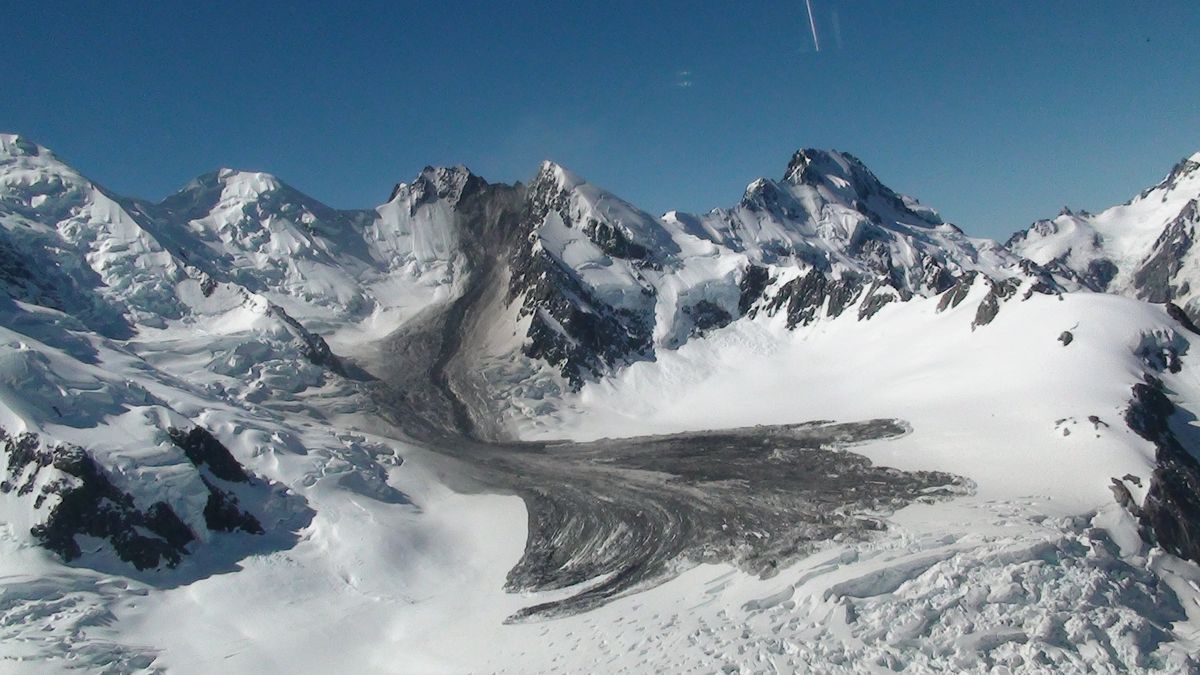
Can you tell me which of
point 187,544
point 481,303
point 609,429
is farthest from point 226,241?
point 187,544

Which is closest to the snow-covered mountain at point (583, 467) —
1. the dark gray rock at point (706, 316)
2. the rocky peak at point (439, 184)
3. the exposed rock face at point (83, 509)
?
the exposed rock face at point (83, 509)

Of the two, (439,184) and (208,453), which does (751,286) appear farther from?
(208,453)

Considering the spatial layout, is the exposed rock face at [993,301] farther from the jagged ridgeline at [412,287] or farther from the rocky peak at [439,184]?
the rocky peak at [439,184]

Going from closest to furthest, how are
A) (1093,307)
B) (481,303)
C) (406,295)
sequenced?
(1093,307), (481,303), (406,295)

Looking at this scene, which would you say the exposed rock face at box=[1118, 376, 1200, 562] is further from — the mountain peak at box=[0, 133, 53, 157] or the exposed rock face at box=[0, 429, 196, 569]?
the mountain peak at box=[0, 133, 53, 157]

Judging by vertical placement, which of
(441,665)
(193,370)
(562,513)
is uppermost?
(193,370)

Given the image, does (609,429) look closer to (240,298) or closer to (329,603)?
(329,603)

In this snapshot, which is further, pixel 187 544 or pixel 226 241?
pixel 226 241
